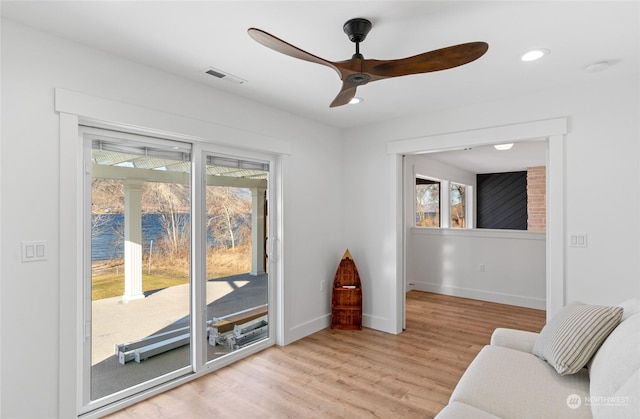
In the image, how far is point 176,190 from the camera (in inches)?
110

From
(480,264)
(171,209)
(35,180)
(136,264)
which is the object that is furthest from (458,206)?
(35,180)

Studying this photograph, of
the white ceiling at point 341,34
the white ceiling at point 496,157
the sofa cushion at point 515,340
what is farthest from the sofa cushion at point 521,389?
the white ceiling at point 496,157

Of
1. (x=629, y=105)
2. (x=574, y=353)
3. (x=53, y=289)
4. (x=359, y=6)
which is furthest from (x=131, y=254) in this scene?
(x=629, y=105)

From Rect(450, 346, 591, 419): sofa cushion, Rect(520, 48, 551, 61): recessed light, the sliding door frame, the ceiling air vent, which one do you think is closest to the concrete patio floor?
the sliding door frame

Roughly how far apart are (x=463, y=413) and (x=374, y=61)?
1.70 m

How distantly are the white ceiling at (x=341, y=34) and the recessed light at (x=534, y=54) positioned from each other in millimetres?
49

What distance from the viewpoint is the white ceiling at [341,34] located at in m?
1.78

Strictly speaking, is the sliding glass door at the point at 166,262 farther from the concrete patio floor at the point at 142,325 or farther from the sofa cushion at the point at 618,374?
the sofa cushion at the point at 618,374

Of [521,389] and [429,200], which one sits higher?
[429,200]

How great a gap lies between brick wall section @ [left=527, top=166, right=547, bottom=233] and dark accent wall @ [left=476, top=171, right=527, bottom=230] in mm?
651

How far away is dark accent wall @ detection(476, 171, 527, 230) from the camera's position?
28.1 ft

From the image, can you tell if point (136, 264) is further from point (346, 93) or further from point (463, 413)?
point (463, 413)

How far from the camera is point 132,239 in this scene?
2.54 meters

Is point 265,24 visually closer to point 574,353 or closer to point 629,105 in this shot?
point 574,353
